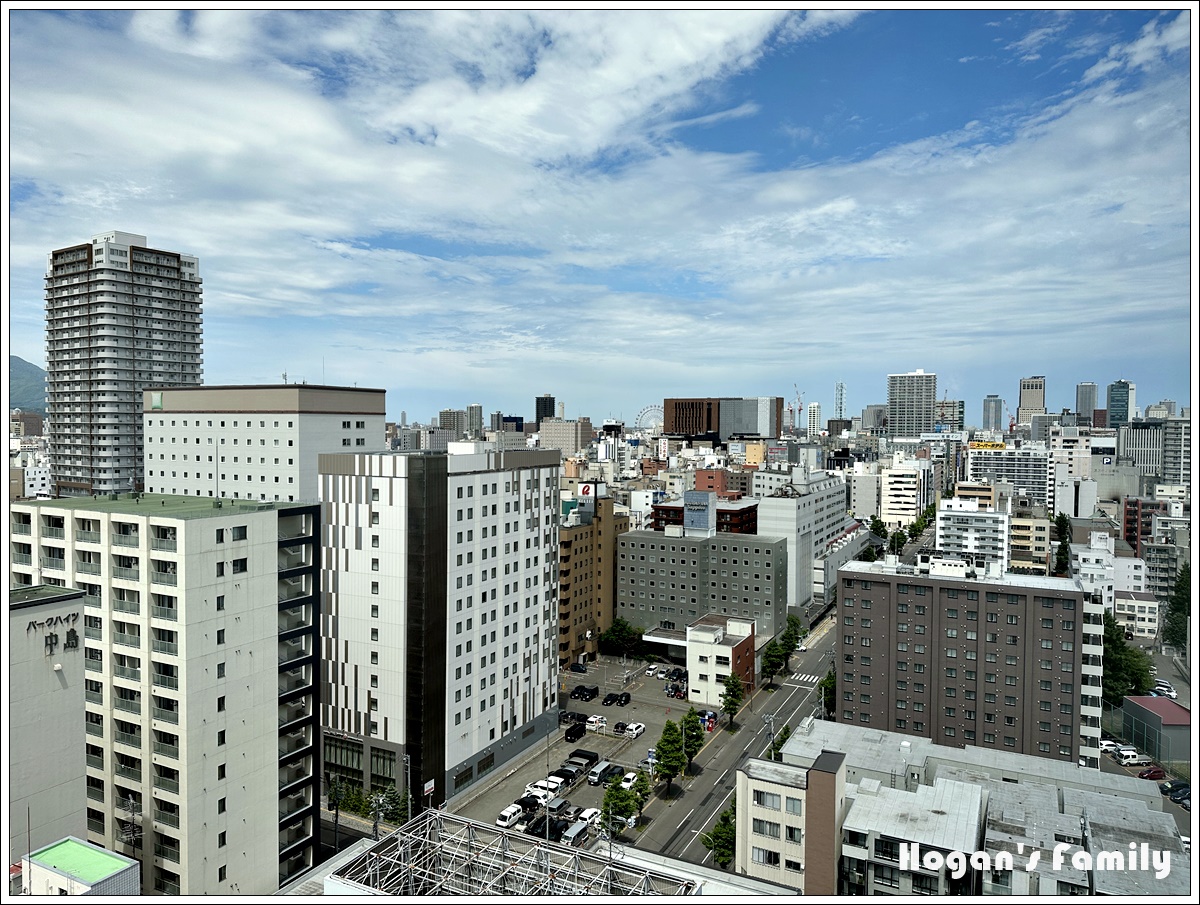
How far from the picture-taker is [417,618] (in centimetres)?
1692

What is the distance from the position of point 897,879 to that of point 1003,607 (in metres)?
9.60

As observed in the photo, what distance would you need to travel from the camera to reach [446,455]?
57.5ft

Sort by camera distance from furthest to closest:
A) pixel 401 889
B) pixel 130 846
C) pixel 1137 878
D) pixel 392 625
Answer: pixel 392 625 < pixel 130 846 < pixel 1137 878 < pixel 401 889

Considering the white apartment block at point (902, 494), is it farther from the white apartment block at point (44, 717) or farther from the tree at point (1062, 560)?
the white apartment block at point (44, 717)

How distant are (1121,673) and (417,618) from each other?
75.3 ft

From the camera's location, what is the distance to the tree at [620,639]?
100 feet

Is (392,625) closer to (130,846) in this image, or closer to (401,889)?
(130,846)

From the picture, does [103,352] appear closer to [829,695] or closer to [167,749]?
[167,749]

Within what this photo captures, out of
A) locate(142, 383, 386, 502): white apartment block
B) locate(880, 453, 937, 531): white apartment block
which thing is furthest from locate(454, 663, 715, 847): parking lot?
locate(880, 453, 937, 531): white apartment block

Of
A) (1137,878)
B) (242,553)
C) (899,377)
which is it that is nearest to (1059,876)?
(1137,878)

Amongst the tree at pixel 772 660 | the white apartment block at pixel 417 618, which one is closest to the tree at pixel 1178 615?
the tree at pixel 772 660

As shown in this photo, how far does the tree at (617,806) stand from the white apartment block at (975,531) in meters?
25.6

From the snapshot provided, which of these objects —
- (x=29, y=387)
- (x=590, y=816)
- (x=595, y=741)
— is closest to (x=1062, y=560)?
(x=595, y=741)

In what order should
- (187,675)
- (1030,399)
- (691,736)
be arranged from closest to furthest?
(187,675) → (691,736) → (1030,399)
